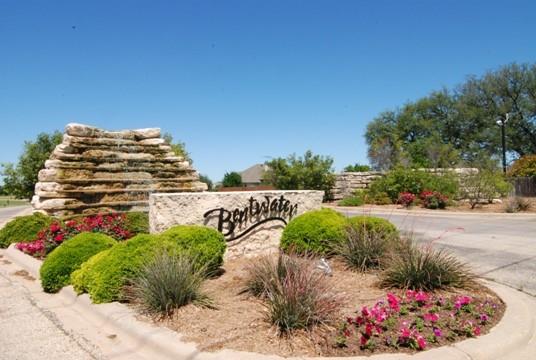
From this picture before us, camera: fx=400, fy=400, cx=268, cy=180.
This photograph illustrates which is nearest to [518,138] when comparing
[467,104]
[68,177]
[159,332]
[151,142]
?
[467,104]

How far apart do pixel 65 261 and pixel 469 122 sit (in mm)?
45941

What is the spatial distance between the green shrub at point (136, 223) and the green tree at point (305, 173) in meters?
15.8

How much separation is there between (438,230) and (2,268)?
11696mm

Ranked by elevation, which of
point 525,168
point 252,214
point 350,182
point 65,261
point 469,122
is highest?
point 469,122

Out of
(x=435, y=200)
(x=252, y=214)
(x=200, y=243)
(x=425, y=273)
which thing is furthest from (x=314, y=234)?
(x=435, y=200)

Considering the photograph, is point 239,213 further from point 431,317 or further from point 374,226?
point 431,317

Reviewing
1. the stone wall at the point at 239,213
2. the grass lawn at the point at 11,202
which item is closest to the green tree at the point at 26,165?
the grass lawn at the point at 11,202

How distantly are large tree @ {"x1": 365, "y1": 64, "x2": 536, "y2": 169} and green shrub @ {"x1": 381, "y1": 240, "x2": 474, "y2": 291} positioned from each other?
28.9 meters

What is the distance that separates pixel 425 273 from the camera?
5.30m

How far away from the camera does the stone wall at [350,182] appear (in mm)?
24703

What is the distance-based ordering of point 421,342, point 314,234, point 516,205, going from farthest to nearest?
point 516,205 < point 314,234 < point 421,342

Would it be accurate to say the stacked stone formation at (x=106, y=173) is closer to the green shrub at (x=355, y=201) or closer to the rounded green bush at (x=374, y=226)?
the rounded green bush at (x=374, y=226)

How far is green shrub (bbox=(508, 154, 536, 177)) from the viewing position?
82.2 feet

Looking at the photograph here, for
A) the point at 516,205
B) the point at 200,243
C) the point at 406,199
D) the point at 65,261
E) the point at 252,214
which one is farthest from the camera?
the point at 406,199
